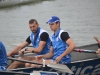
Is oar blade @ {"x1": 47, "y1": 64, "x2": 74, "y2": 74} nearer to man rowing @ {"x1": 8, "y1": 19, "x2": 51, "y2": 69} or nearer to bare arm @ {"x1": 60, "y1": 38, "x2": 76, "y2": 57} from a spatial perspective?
bare arm @ {"x1": 60, "y1": 38, "x2": 76, "y2": 57}

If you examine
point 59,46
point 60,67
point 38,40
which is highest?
point 38,40

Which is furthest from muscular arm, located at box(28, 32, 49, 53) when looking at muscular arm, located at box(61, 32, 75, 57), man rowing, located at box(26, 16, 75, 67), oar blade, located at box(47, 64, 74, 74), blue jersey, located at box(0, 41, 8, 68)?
blue jersey, located at box(0, 41, 8, 68)

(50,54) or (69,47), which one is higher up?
(69,47)

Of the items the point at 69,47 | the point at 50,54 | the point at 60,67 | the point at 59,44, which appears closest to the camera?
the point at 60,67

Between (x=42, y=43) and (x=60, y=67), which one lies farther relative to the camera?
(x=42, y=43)

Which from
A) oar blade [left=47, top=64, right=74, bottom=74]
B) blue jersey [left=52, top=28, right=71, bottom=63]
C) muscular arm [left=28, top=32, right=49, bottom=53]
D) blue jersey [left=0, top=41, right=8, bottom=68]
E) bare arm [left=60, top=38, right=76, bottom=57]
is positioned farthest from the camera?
muscular arm [left=28, top=32, right=49, bottom=53]

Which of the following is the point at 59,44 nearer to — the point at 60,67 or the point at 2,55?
the point at 60,67

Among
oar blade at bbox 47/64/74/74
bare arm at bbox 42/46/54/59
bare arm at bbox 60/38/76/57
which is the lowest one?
oar blade at bbox 47/64/74/74

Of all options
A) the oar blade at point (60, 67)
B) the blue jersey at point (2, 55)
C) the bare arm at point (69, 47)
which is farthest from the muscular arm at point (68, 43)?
the blue jersey at point (2, 55)

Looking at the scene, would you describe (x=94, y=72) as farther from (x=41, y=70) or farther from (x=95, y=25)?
(x=95, y=25)

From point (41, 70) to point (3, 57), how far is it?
1.01 meters

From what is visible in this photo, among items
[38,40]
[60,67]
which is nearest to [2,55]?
[60,67]

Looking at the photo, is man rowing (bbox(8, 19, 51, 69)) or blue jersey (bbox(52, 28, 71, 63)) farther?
man rowing (bbox(8, 19, 51, 69))

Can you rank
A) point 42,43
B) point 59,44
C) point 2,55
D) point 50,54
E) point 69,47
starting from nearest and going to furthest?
point 2,55
point 69,47
point 59,44
point 42,43
point 50,54
